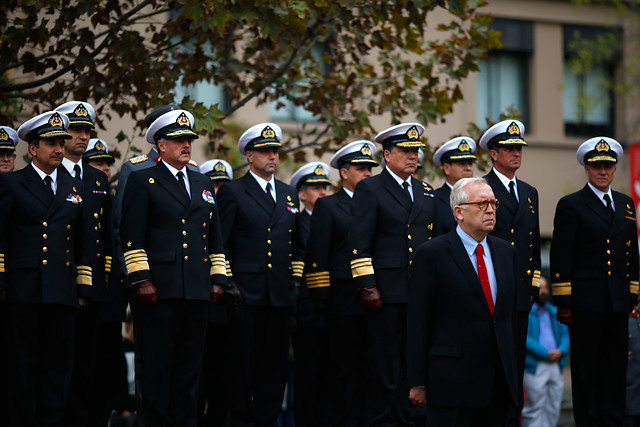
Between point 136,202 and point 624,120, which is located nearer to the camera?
point 136,202

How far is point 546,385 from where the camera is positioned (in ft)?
43.5

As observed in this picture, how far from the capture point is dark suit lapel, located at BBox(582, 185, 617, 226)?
990 centimetres

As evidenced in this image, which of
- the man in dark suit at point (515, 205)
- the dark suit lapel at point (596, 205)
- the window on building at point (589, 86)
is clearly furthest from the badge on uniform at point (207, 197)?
the window on building at point (589, 86)

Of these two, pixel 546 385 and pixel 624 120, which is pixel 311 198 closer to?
pixel 546 385

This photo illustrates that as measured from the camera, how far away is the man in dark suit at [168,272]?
326 inches

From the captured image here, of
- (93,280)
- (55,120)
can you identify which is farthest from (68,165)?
(93,280)

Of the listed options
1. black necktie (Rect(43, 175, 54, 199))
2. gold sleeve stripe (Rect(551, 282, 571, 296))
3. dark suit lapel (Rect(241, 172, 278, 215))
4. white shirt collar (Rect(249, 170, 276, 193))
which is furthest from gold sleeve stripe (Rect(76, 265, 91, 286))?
gold sleeve stripe (Rect(551, 282, 571, 296))

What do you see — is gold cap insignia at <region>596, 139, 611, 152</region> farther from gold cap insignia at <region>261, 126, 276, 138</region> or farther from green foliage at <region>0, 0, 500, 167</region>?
gold cap insignia at <region>261, 126, 276, 138</region>

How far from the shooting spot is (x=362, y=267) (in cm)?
938

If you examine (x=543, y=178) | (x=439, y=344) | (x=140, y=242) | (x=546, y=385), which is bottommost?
(x=546, y=385)

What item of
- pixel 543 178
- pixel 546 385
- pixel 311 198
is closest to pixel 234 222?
pixel 311 198

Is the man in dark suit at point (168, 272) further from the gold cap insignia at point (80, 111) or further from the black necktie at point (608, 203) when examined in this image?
the black necktie at point (608, 203)

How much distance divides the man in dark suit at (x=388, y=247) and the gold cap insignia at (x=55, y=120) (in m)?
2.66

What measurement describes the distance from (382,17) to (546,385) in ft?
16.0
